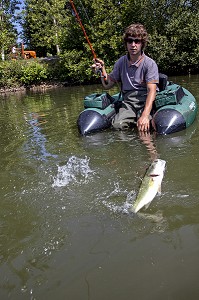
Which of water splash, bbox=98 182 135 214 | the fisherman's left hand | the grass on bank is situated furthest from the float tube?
the grass on bank

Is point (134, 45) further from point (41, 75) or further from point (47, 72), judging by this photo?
point (47, 72)

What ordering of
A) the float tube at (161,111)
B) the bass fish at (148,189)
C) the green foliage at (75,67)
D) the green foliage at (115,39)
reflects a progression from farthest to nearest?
the green foliage at (75,67)
the green foliage at (115,39)
the float tube at (161,111)
the bass fish at (148,189)

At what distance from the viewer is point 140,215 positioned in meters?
3.50

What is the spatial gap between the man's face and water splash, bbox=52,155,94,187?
7.74ft

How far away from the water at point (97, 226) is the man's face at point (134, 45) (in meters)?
1.79

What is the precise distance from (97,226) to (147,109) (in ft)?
12.0

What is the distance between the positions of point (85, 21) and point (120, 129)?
18.4 m

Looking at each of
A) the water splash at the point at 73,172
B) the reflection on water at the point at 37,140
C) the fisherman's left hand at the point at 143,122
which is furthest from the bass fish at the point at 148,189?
the fisherman's left hand at the point at 143,122

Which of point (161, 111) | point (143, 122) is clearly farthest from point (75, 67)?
point (143, 122)

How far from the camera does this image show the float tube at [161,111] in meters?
6.78

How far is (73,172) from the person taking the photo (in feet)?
16.3

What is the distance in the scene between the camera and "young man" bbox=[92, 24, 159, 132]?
21.0 ft

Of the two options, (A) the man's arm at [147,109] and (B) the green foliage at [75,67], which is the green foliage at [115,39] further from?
(A) the man's arm at [147,109]

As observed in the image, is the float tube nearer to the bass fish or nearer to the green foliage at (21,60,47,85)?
the bass fish
